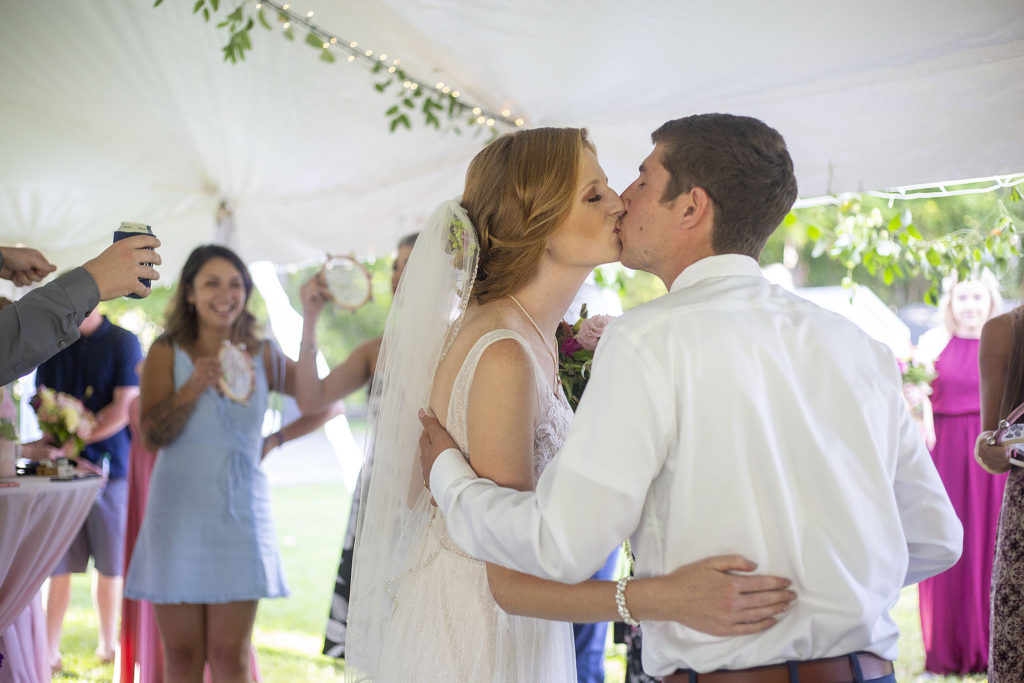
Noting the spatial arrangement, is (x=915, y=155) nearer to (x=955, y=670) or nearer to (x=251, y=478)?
(x=251, y=478)

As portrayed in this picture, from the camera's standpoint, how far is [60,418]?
440 centimetres

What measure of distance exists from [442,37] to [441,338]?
6.16 feet

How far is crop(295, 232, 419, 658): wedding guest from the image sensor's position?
14.5 ft

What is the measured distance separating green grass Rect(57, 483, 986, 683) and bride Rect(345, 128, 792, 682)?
12.2 feet

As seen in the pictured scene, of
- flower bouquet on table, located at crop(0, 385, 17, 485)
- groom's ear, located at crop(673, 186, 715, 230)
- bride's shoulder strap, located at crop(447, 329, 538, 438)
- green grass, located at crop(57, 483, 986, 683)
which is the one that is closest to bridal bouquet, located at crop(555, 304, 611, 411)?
bride's shoulder strap, located at crop(447, 329, 538, 438)

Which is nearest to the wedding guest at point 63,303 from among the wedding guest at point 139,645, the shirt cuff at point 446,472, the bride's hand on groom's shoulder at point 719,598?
the shirt cuff at point 446,472

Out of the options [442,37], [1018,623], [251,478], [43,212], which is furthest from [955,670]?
[43,212]

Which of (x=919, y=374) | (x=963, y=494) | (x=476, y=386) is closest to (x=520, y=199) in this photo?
(x=476, y=386)

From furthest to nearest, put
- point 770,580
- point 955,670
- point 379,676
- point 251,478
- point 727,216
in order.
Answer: point 955,670
point 251,478
point 379,676
point 727,216
point 770,580

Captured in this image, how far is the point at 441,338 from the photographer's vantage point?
2439 millimetres

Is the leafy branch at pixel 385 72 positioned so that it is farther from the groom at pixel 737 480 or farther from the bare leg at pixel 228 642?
the groom at pixel 737 480

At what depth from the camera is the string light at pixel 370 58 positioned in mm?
3846

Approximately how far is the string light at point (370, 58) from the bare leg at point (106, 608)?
12.4 ft

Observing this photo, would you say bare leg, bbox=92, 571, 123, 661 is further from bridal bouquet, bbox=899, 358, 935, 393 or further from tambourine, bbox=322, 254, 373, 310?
bridal bouquet, bbox=899, 358, 935, 393
